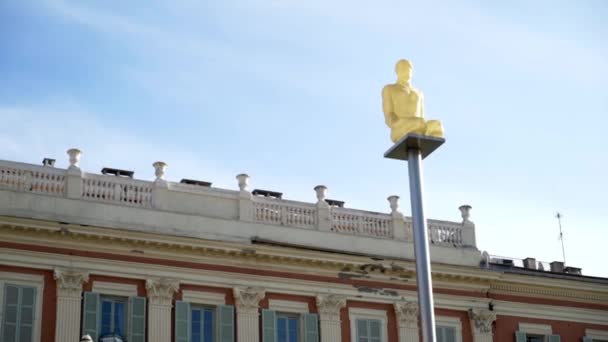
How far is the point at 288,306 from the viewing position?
35719mm

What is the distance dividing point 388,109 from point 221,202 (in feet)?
61.2

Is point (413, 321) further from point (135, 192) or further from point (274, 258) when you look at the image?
point (135, 192)

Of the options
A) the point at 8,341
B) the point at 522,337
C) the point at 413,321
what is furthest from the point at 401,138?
the point at 522,337

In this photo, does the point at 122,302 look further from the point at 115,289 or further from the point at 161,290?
the point at 161,290

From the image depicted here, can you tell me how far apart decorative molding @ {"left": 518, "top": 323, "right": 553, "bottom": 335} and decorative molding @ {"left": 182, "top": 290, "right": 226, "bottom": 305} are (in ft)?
33.8

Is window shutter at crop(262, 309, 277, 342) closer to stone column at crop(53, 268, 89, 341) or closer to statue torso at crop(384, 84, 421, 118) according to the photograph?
stone column at crop(53, 268, 89, 341)

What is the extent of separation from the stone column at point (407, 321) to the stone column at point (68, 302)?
32.1ft

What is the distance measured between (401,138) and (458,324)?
71.7ft

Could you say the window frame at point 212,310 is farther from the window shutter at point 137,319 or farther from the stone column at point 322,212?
the stone column at point 322,212

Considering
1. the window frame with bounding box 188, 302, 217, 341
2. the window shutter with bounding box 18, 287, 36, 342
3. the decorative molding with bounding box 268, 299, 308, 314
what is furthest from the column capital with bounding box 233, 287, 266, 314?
the window shutter with bounding box 18, 287, 36, 342

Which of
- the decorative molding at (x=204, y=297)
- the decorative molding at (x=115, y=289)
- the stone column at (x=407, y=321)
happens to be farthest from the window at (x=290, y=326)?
the decorative molding at (x=115, y=289)

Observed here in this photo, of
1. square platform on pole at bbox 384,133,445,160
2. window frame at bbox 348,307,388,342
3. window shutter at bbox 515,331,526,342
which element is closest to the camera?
square platform on pole at bbox 384,133,445,160

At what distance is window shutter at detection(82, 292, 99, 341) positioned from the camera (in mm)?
32719

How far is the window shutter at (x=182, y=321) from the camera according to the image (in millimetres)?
33875
